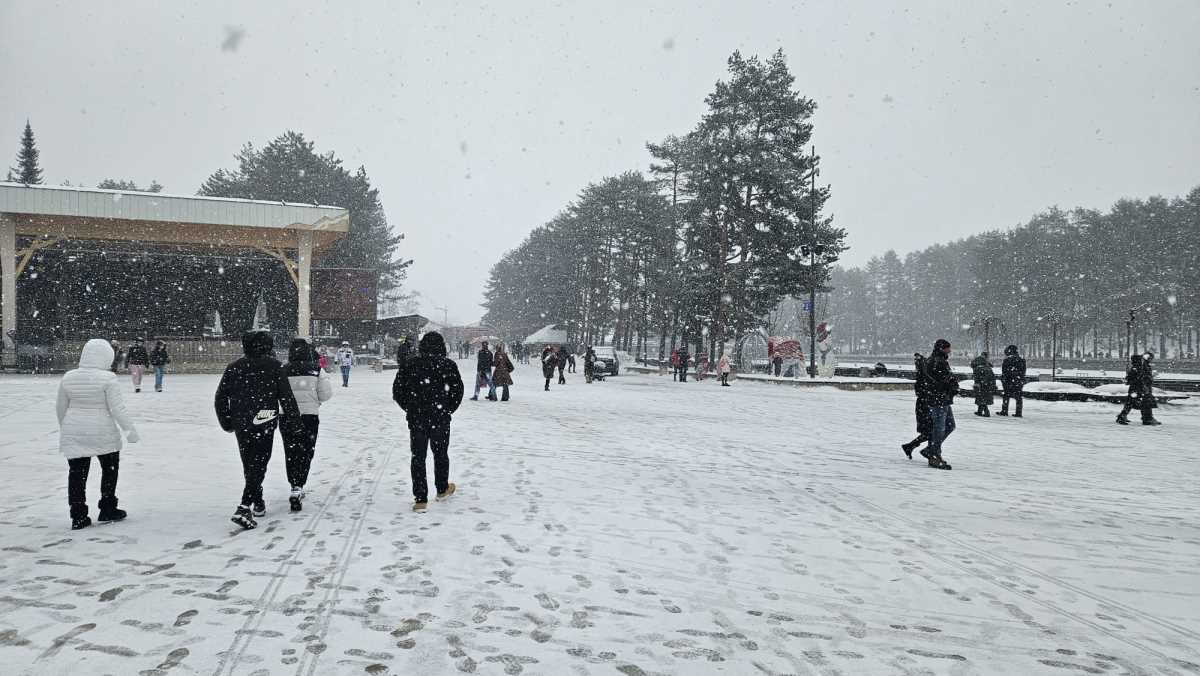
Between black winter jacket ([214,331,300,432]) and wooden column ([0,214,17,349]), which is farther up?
wooden column ([0,214,17,349])

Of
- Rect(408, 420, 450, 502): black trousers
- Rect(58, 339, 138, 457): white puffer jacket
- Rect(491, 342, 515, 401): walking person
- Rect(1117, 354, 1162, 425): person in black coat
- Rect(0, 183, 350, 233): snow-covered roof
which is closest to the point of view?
Rect(58, 339, 138, 457): white puffer jacket

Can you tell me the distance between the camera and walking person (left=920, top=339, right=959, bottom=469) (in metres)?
8.47

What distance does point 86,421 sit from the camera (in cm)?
503

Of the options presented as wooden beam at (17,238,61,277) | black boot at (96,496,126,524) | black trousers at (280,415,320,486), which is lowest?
black boot at (96,496,126,524)

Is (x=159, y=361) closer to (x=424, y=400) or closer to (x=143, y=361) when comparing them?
(x=143, y=361)

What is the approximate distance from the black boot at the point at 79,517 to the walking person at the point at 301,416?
4.76 feet

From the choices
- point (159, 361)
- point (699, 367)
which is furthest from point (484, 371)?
point (699, 367)

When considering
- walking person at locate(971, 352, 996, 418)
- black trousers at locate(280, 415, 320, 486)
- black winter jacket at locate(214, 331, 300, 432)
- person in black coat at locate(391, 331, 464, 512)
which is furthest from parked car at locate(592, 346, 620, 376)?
black winter jacket at locate(214, 331, 300, 432)

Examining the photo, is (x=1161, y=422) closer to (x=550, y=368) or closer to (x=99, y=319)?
(x=550, y=368)

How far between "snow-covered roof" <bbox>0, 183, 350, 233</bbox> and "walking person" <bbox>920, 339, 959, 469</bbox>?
23934 millimetres

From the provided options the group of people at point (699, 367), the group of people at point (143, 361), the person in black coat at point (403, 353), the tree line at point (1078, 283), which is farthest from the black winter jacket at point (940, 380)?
the tree line at point (1078, 283)

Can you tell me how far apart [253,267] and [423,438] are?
32.5 metres

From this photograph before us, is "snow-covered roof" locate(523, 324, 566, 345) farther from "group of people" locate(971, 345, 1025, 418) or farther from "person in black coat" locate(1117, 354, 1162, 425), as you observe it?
"person in black coat" locate(1117, 354, 1162, 425)

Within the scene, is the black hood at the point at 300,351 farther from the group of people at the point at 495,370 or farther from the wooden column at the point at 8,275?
the wooden column at the point at 8,275
